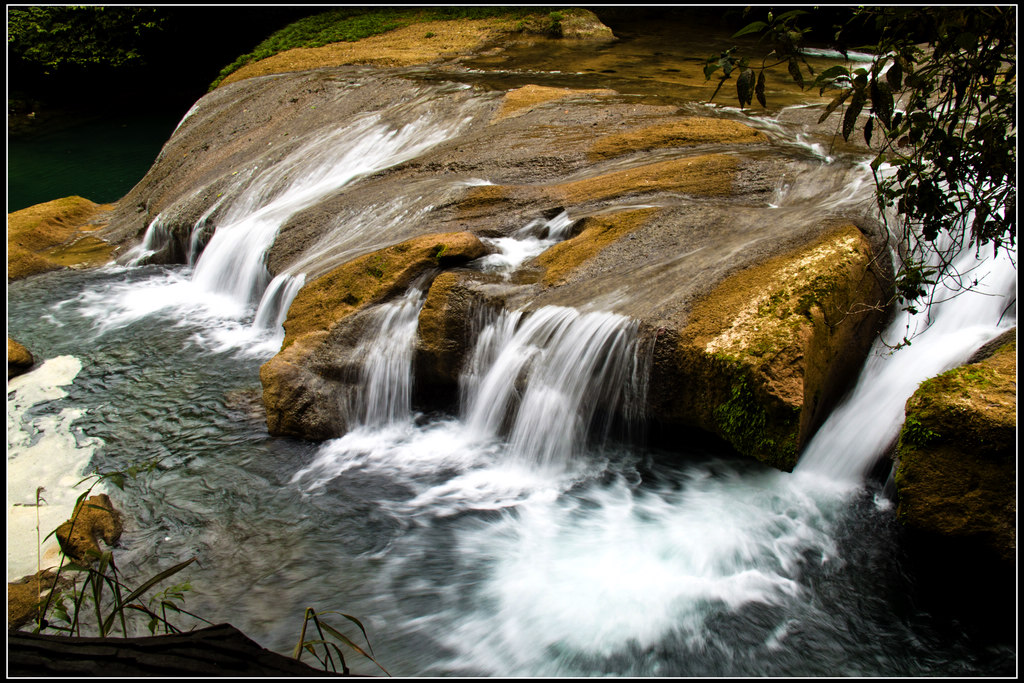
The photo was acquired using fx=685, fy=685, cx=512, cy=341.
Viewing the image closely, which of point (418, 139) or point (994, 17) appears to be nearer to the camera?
point (994, 17)

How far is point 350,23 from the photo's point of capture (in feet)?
54.0

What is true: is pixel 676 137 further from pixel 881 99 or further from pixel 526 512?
pixel 881 99

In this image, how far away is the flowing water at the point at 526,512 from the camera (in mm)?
3783

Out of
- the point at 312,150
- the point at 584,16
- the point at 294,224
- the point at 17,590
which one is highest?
the point at 584,16

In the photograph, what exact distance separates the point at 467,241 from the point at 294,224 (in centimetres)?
302

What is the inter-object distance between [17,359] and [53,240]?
4514mm

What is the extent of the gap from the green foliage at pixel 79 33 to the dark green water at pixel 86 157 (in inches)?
64.5

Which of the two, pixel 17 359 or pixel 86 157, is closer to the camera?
pixel 17 359

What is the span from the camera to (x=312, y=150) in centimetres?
1016

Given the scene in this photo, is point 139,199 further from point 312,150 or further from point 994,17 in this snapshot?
point 994,17

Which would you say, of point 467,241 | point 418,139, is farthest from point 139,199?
point 467,241

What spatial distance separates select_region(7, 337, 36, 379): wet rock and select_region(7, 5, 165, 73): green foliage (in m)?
15.5

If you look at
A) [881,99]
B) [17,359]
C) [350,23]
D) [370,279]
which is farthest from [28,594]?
[350,23]

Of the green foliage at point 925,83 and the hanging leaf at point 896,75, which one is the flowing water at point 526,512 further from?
the hanging leaf at point 896,75
